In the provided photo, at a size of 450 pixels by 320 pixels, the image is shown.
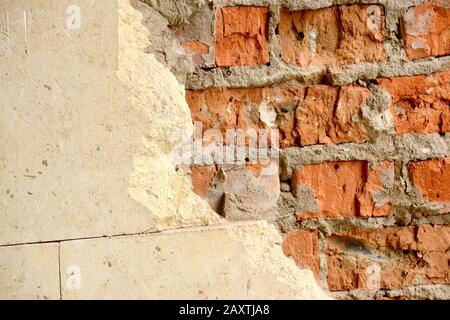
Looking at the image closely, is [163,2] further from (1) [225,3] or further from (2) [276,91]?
(2) [276,91]

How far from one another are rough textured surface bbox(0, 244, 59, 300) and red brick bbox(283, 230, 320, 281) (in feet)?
1.07

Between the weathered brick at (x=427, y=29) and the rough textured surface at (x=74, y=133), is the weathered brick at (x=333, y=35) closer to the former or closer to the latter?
the weathered brick at (x=427, y=29)

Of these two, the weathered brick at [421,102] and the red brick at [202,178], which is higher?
the weathered brick at [421,102]

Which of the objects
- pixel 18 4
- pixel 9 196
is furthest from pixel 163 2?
pixel 9 196

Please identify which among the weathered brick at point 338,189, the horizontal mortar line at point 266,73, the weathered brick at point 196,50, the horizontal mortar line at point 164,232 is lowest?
the horizontal mortar line at point 164,232

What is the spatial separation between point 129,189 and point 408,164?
1.30 ft

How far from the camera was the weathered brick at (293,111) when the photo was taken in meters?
0.81

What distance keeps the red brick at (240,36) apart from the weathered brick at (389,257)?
0.94 feet

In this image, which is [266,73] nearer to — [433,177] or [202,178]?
[202,178]

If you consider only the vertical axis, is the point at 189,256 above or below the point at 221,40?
below

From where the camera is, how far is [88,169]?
2.53 feet

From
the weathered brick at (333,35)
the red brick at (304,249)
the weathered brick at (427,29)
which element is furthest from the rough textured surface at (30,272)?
the weathered brick at (427,29)
